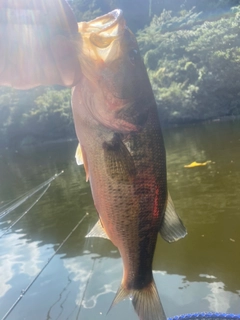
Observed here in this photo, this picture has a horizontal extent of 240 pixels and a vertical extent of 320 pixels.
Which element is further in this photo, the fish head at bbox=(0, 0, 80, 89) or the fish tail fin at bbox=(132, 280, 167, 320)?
the fish tail fin at bbox=(132, 280, 167, 320)

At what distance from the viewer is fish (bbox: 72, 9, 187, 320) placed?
1.62 meters

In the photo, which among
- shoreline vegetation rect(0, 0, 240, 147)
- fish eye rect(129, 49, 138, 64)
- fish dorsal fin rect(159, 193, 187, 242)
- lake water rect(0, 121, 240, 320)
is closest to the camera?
fish eye rect(129, 49, 138, 64)

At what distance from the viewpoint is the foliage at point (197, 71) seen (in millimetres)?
47469

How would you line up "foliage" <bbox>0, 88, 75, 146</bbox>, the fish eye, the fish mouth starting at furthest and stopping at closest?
"foliage" <bbox>0, 88, 75, 146</bbox>, the fish eye, the fish mouth

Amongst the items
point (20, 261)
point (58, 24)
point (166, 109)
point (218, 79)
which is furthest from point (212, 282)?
point (218, 79)

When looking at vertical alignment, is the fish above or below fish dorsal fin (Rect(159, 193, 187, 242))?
above

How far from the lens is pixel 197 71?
52906 millimetres

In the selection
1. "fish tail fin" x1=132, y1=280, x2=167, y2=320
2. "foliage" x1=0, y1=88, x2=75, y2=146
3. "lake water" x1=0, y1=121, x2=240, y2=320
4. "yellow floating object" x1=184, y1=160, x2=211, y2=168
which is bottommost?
"lake water" x1=0, y1=121, x2=240, y2=320

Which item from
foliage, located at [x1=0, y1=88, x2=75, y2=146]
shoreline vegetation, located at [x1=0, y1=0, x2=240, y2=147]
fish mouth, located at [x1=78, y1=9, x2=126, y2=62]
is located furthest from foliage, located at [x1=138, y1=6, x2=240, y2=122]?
fish mouth, located at [x1=78, y1=9, x2=126, y2=62]

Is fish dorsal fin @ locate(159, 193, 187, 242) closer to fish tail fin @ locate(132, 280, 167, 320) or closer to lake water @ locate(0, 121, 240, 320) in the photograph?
fish tail fin @ locate(132, 280, 167, 320)

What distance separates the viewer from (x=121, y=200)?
1.88 m

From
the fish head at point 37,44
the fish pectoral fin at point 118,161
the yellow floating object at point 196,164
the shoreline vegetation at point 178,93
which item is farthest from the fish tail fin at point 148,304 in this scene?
the shoreline vegetation at point 178,93

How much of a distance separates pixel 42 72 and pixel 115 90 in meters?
0.30

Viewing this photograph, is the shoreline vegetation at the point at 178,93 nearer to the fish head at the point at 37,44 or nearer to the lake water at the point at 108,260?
the lake water at the point at 108,260
